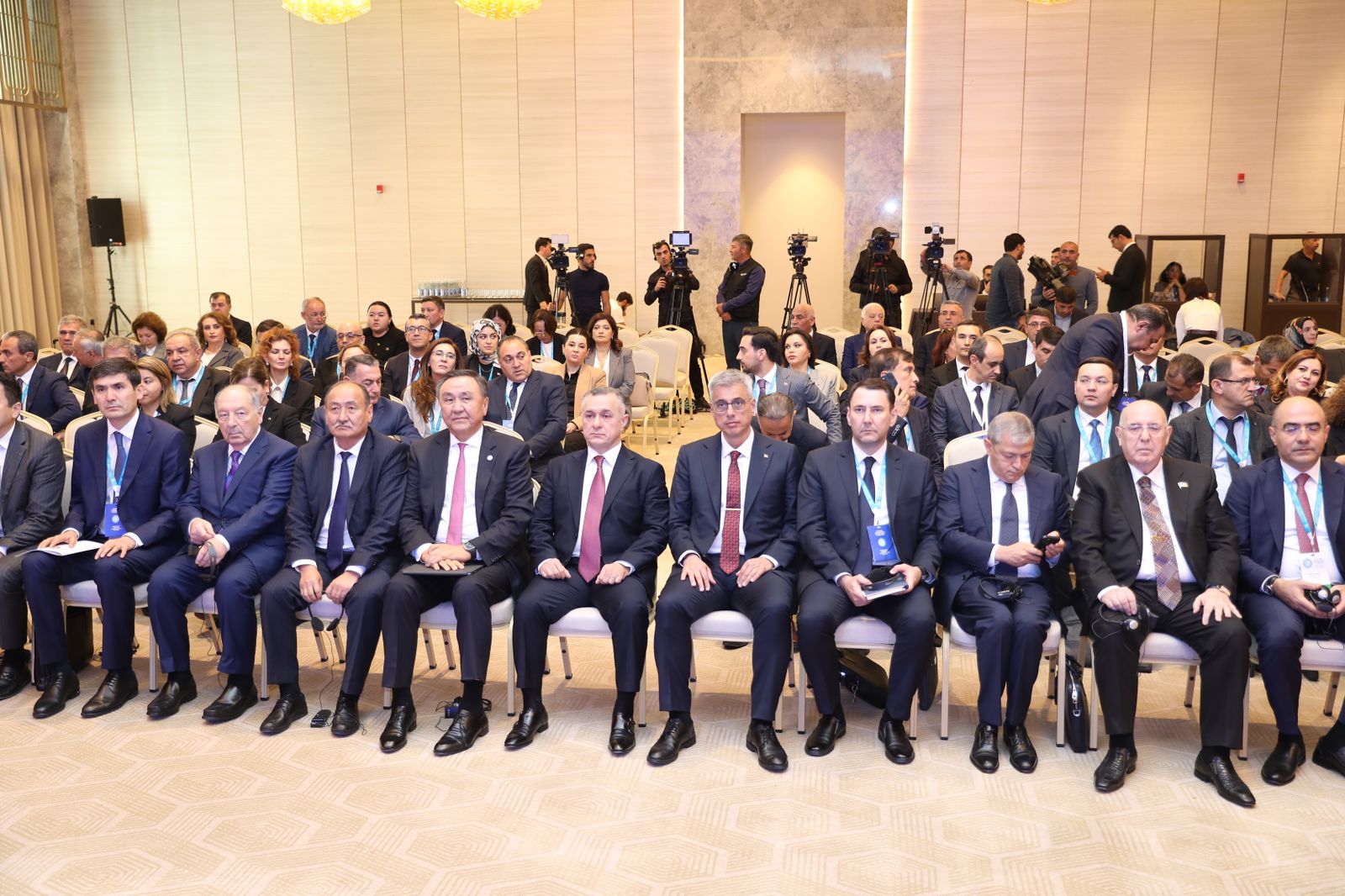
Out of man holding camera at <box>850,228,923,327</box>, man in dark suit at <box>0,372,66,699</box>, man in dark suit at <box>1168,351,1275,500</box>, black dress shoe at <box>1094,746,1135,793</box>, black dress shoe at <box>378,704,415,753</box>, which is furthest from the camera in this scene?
man holding camera at <box>850,228,923,327</box>

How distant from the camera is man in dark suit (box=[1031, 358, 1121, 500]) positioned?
4922 mm

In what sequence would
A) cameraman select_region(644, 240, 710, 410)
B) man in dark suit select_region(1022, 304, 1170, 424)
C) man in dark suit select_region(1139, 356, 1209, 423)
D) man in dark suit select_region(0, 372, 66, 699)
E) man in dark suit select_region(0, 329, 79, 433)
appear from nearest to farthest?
1. man in dark suit select_region(0, 372, 66, 699)
2. man in dark suit select_region(1022, 304, 1170, 424)
3. man in dark suit select_region(1139, 356, 1209, 423)
4. man in dark suit select_region(0, 329, 79, 433)
5. cameraman select_region(644, 240, 710, 410)

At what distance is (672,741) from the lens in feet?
14.0

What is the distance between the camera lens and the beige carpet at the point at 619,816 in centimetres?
343

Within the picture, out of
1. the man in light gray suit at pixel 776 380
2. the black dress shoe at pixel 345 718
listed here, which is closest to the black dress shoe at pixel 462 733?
the black dress shoe at pixel 345 718

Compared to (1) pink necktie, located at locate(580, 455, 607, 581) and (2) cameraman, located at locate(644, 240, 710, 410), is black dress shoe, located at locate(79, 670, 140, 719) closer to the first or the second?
(1) pink necktie, located at locate(580, 455, 607, 581)

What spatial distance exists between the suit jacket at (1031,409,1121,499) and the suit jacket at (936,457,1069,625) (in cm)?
58

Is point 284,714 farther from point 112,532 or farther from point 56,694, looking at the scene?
point 112,532

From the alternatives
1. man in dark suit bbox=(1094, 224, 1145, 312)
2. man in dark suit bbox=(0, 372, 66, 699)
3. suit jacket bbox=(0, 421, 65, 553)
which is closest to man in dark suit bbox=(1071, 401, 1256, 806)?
suit jacket bbox=(0, 421, 65, 553)

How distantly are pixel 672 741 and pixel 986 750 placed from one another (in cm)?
117

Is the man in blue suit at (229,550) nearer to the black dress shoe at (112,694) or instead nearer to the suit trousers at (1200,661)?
the black dress shoe at (112,694)

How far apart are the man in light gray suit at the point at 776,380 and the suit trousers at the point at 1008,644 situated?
213cm

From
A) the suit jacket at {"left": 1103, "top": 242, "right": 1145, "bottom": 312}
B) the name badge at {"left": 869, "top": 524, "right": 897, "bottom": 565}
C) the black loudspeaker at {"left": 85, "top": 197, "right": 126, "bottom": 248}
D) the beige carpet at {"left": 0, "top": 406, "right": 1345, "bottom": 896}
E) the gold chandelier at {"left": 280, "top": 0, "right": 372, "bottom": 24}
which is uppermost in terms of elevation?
the gold chandelier at {"left": 280, "top": 0, "right": 372, "bottom": 24}

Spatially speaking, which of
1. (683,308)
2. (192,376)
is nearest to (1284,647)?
(192,376)
